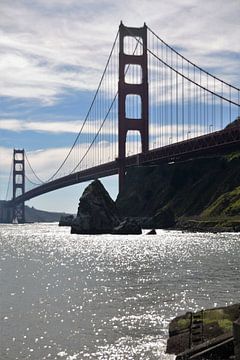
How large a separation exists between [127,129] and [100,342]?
13767 cm

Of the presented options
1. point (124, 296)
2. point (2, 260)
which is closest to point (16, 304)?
point (124, 296)

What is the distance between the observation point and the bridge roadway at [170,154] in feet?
403

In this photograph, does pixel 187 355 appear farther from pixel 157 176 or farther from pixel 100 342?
pixel 157 176

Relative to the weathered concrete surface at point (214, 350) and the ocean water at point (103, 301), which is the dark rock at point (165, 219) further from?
the weathered concrete surface at point (214, 350)

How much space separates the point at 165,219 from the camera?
147m

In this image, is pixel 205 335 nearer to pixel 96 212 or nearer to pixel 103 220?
pixel 96 212

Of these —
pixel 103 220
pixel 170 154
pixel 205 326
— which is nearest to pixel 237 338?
pixel 205 326

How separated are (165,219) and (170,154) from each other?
57.3 feet

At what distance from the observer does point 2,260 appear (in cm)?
6431

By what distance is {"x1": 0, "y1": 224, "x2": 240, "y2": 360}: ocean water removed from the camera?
72.3 ft

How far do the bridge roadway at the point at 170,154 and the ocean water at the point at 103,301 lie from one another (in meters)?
63.3

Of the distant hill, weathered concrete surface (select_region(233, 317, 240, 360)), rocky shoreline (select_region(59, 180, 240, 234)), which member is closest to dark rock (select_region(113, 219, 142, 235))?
rocky shoreline (select_region(59, 180, 240, 234))

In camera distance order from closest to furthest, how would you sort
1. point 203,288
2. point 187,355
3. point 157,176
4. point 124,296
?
point 187,355 < point 124,296 < point 203,288 < point 157,176

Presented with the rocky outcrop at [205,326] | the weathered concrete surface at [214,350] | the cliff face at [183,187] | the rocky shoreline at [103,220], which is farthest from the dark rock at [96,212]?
the weathered concrete surface at [214,350]
